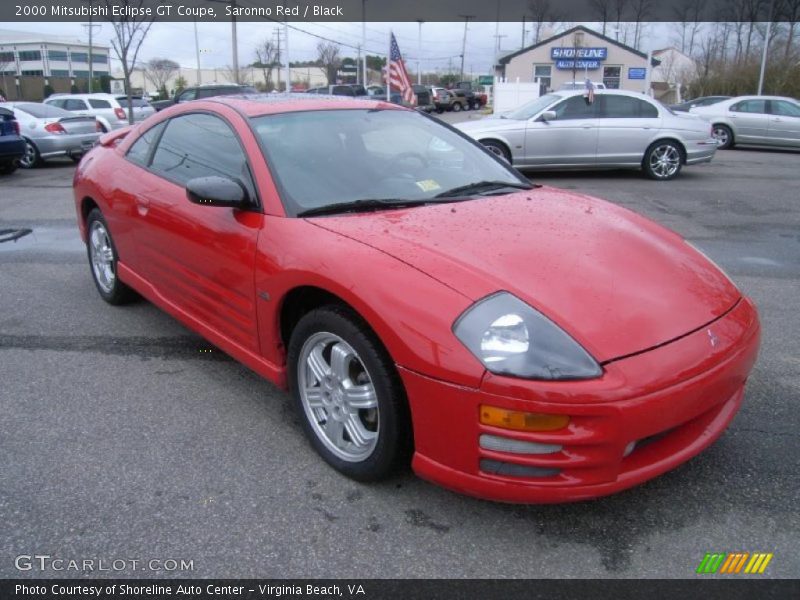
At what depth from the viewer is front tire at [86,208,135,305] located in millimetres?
4539

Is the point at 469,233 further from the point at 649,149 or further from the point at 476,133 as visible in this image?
the point at 649,149

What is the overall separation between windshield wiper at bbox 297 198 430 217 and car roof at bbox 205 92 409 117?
2.64 feet

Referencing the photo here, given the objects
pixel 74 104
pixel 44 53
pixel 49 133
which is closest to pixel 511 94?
pixel 74 104

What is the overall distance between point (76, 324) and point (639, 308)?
366 centimetres

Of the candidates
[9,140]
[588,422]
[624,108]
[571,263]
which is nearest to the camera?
[588,422]

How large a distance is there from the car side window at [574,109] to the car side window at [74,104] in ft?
40.6

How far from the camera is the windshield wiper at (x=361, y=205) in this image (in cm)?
288

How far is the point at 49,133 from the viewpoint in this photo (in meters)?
13.2

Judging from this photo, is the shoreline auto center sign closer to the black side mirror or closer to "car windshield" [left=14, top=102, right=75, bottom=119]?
"car windshield" [left=14, top=102, right=75, bottom=119]

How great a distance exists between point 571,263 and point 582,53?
4915 cm

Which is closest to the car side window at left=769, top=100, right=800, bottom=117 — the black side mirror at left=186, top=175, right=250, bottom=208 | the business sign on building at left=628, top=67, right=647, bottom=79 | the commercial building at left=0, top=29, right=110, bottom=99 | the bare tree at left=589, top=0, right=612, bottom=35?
the black side mirror at left=186, top=175, right=250, bottom=208

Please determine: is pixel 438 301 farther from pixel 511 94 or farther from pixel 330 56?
pixel 330 56

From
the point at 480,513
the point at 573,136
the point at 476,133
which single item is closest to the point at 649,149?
the point at 573,136

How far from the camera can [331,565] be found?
2.20 meters
